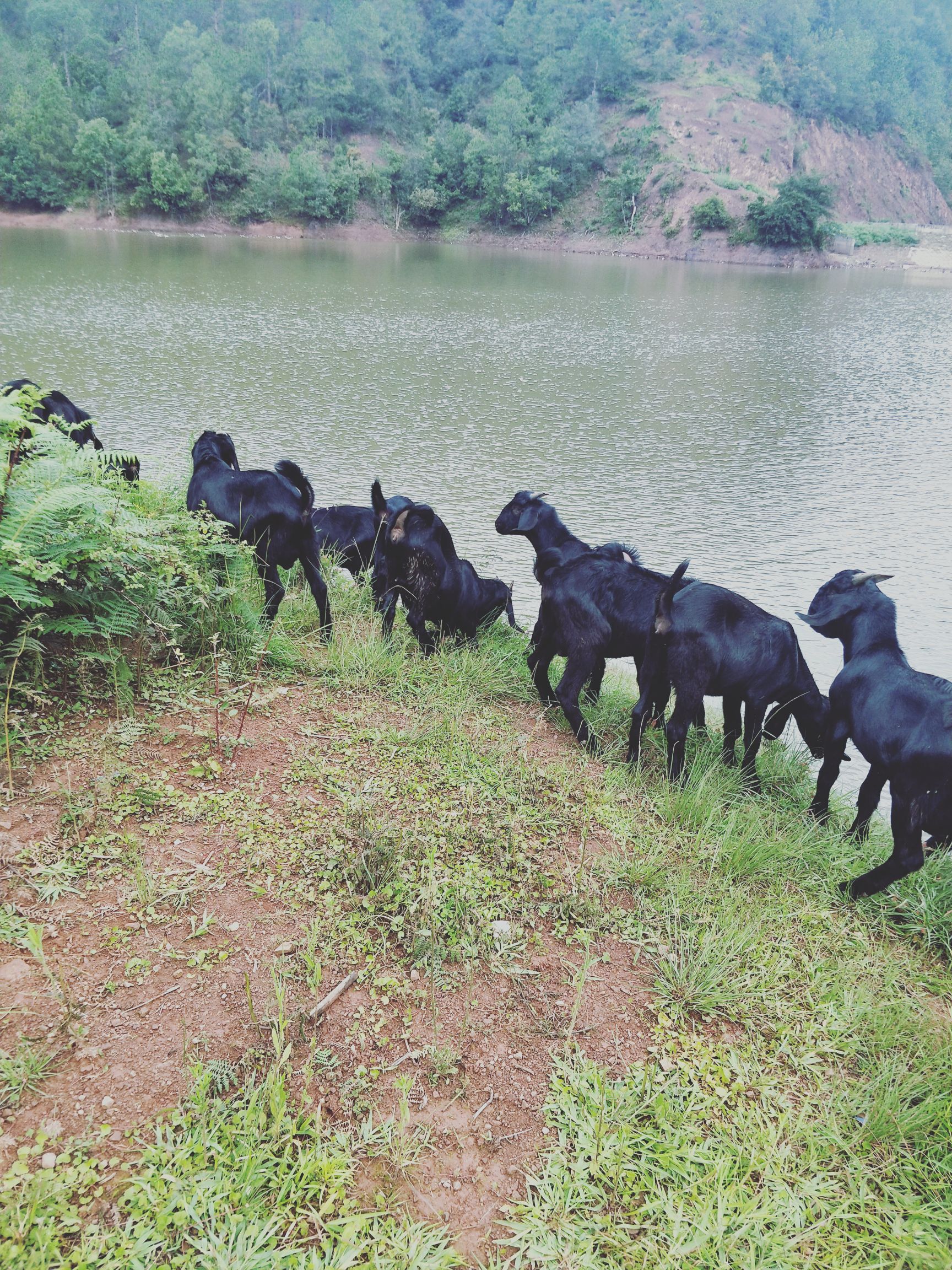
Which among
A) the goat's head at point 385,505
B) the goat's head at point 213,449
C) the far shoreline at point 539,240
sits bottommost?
the goat's head at point 385,505

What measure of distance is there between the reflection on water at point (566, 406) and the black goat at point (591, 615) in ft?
7.68

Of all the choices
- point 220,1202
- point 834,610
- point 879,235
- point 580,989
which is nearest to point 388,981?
point 580,989

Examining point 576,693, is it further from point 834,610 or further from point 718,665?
point 834,610

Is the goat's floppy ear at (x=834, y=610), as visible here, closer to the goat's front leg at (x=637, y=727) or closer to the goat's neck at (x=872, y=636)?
the goat's neck at (x=872, y=636)

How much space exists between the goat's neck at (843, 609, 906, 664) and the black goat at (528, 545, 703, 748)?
42.8 inches

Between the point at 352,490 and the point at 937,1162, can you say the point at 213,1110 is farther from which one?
the point at 352,490

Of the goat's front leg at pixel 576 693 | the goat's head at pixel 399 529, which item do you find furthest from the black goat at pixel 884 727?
the goat's head at pixel 399 529

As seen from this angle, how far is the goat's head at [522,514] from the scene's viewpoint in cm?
598

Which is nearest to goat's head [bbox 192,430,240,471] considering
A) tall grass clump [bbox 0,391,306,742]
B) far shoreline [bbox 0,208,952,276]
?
tall grass clump [bbox 0,391,306,742]

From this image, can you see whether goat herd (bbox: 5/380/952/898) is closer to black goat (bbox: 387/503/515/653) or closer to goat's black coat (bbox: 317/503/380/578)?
black goat (bbox: 387/503/515/653)

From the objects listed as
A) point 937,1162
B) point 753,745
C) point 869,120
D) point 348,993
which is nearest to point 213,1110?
point 348,993

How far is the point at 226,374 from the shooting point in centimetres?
1501

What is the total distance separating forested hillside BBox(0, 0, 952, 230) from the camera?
61.5 m

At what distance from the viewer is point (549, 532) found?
599cm
